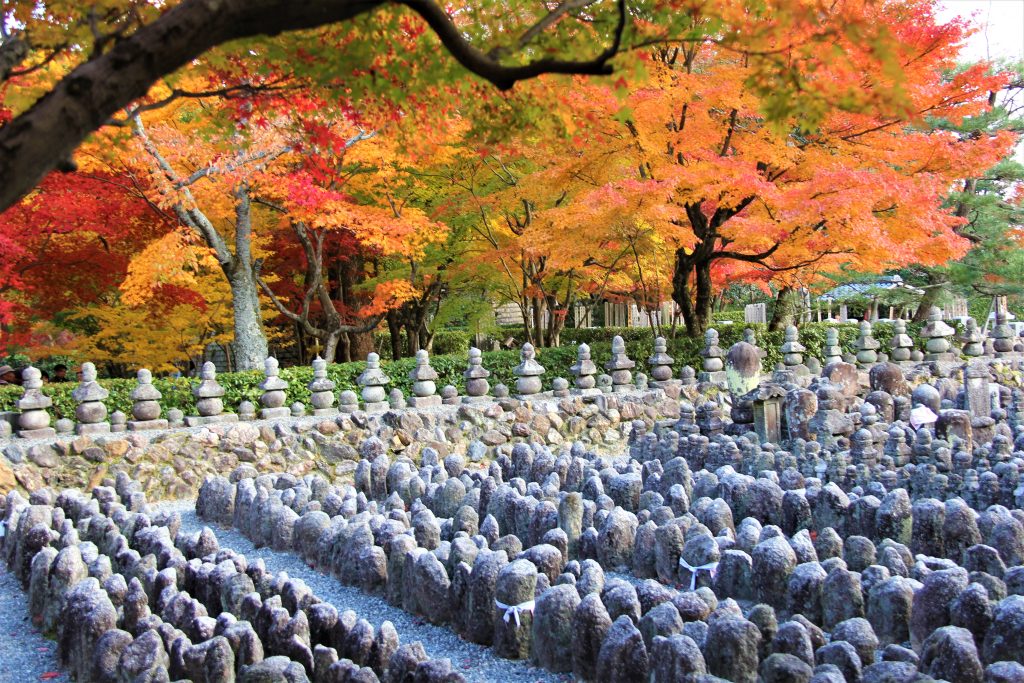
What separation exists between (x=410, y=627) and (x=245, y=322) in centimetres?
875

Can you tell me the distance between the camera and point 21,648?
5.05 m

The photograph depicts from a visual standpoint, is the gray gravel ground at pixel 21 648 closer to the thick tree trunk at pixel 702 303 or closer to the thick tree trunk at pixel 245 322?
the thick tree trunk at pixel 245 322

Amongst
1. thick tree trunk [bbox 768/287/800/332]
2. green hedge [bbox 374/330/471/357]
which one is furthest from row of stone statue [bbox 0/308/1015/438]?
green hedge [bbox 374/330/471/357]

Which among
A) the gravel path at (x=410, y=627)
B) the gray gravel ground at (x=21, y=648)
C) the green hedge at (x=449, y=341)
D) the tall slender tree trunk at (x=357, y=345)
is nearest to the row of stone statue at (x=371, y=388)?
the gravel path at (x=410, y=627)

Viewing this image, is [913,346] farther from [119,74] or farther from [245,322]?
[119,74]

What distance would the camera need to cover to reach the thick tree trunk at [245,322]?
1288cm

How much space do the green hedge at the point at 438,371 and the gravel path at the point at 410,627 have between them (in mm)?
4161

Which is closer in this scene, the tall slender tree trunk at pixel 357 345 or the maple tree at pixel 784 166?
the maple tree at pixel 784 166

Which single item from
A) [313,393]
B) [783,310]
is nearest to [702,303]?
[783,310]

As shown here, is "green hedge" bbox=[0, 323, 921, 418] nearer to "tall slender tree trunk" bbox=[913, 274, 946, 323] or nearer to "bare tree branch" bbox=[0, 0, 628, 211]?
"tall slender tree trunk" bbox=[913, 274, 946, 323]

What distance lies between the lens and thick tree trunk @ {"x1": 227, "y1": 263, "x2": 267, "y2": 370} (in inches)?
507

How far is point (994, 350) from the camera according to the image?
1656 cm

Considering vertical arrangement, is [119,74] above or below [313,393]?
above

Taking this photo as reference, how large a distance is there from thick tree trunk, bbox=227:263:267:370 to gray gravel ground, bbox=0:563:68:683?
696cm
